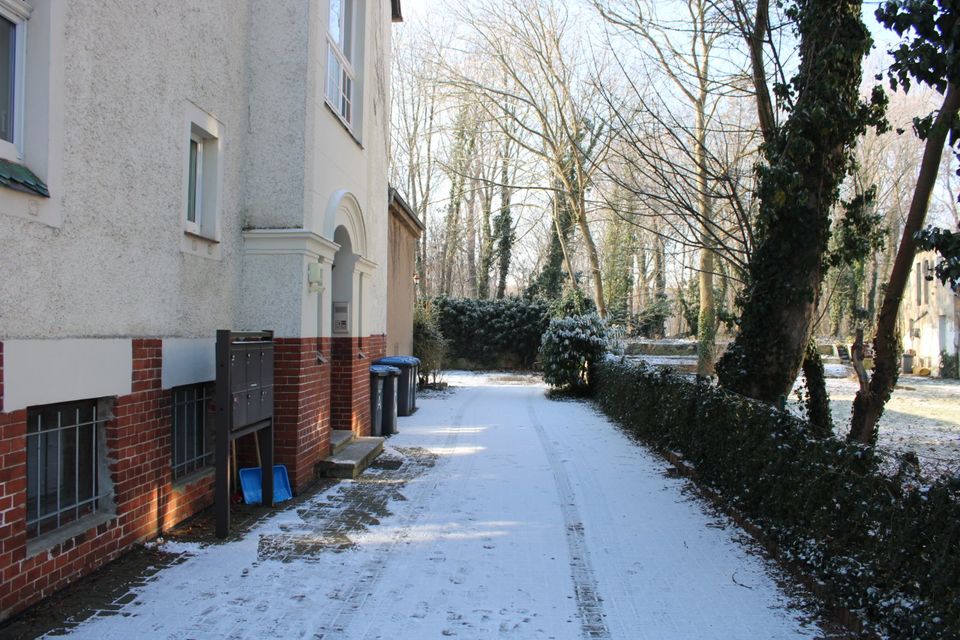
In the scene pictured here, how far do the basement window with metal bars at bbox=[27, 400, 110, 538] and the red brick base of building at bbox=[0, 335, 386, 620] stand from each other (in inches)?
3.4

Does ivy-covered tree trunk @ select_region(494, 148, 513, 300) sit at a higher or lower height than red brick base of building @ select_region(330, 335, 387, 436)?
higher

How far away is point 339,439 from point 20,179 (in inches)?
223

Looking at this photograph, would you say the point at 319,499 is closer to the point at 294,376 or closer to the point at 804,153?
the point at 294,376

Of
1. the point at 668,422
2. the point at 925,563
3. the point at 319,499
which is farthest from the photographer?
the point at 668,422

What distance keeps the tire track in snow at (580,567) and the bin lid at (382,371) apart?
348 cm

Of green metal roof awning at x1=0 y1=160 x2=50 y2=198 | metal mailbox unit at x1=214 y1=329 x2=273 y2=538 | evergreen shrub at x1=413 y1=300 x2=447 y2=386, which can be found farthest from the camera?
evergreen shrub at x1=413 y1=300 x2=447 y2=386

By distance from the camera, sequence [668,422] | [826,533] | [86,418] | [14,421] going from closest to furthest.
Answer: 1. [14,421]
2. [826,533]
3. [86,418]
4. [668,422]

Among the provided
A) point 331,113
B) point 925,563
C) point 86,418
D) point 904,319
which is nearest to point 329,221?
point 331,113

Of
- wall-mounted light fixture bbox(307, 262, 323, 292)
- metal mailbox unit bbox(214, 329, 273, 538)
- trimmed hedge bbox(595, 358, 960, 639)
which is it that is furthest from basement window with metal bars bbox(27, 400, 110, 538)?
trimmed hedge bbox(595, 358, 960, 639)

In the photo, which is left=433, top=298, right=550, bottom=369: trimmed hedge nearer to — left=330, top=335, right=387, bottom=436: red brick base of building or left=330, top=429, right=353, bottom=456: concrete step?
left=330, top=335, right=387, bottom=436: red brick base of building

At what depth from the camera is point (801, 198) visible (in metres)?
7.76

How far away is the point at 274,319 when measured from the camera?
277 inches

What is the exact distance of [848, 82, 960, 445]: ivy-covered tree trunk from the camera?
18.7 feet

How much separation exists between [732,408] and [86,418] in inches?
229
